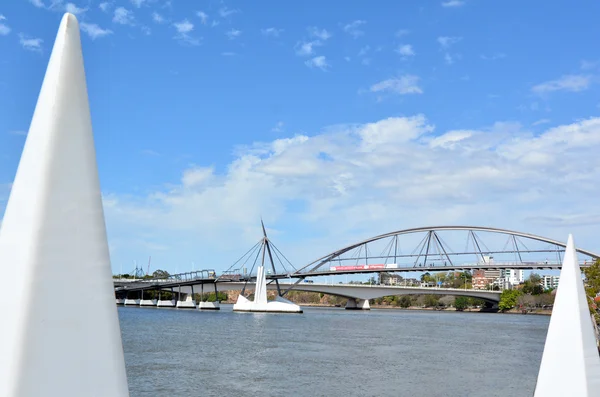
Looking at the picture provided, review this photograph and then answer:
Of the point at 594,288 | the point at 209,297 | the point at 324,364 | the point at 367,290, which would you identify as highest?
the point at 209,297

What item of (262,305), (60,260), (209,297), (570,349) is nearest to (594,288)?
(570,349)

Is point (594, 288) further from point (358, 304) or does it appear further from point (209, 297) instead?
point (209, 297)

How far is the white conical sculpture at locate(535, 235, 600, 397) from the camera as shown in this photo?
23.0ft

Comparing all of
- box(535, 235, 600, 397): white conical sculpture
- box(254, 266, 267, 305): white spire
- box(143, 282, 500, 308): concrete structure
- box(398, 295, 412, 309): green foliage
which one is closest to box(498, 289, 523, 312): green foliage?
box(143, 282, 500, 308): concrete structure

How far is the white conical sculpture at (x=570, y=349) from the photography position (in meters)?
7.02

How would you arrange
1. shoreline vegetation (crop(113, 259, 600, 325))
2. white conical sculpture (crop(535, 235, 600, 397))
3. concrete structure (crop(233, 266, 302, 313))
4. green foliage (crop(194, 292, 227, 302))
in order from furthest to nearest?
green foliage (crop(194, 292, 227, 302)) < shoreline vegetation (crop(113, 259, 600, 325)) < concrete structure (crop(233, 266, 302, 313)) < white conical sculpture (crop(535, 235, 600, 397))

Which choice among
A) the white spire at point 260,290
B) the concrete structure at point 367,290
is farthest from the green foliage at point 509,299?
the white spire at point 260,290

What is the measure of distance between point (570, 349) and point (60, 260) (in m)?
5.80

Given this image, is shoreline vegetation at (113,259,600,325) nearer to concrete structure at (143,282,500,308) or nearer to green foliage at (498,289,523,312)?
green foliage at (498,289,523,312)

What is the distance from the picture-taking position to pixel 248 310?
96.6 m

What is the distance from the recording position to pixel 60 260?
421cm

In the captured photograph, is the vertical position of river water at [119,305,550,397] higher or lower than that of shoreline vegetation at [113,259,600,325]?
lower

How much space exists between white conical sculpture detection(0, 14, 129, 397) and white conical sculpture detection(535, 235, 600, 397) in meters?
5.05

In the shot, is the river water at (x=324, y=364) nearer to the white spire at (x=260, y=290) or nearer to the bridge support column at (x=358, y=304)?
the white spire at (x=260, y=290)
